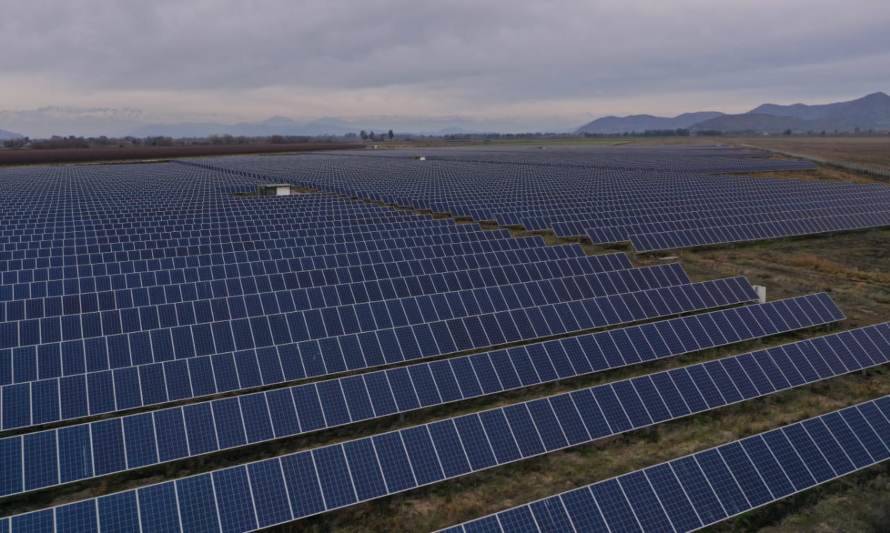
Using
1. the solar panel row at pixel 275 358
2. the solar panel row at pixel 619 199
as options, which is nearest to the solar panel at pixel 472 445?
the solar panel row at pixel 275 358

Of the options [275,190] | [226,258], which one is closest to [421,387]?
[226,258]

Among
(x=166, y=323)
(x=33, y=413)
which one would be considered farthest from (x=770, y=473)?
(x=166, y=323)

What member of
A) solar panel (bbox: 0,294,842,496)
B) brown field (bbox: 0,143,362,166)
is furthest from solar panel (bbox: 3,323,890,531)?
brown field (bbox: 0,143,362,166)

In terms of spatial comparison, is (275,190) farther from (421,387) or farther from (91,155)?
(91,155)

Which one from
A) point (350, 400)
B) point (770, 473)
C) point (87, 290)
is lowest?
point (770, 473)

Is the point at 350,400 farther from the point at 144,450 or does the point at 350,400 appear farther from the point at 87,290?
the point at 87,290
